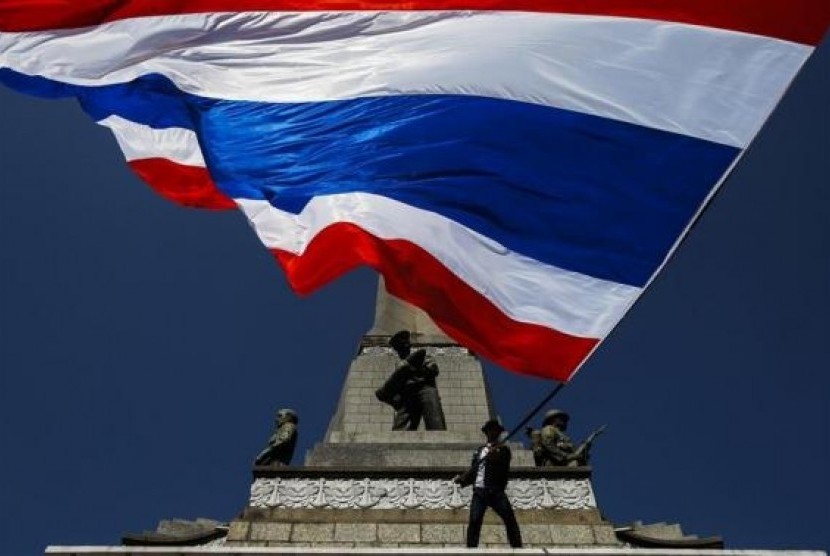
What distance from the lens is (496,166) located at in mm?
7555

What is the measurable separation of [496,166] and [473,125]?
49cm

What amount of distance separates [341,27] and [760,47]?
412 cm

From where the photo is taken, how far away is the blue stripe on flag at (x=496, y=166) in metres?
7.07

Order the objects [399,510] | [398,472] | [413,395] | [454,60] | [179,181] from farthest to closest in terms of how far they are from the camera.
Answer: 1. [413,395]
2. [398,472]
3. [399,510]
4. [179,181]
5. [454,60]

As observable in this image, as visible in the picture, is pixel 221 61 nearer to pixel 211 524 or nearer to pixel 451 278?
pixel 451 278

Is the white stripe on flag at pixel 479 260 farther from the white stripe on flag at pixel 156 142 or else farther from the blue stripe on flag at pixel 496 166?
the white stripe on flag at pixel 156 142

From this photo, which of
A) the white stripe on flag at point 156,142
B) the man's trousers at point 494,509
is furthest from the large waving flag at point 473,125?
the man's trousers at point 494,509

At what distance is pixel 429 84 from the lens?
784cm

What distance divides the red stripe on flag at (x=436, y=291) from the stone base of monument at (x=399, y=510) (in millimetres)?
4065

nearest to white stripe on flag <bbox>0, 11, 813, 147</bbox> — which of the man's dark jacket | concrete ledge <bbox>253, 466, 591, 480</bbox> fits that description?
the man's dark jacket

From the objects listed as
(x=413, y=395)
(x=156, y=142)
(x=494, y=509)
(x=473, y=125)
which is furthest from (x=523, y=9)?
(x=413, y=395)

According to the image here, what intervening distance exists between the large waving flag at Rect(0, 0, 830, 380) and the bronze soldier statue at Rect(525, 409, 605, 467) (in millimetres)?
5863

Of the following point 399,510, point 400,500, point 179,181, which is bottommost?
point 399,510

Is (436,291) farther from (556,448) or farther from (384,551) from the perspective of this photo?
(556,448)
